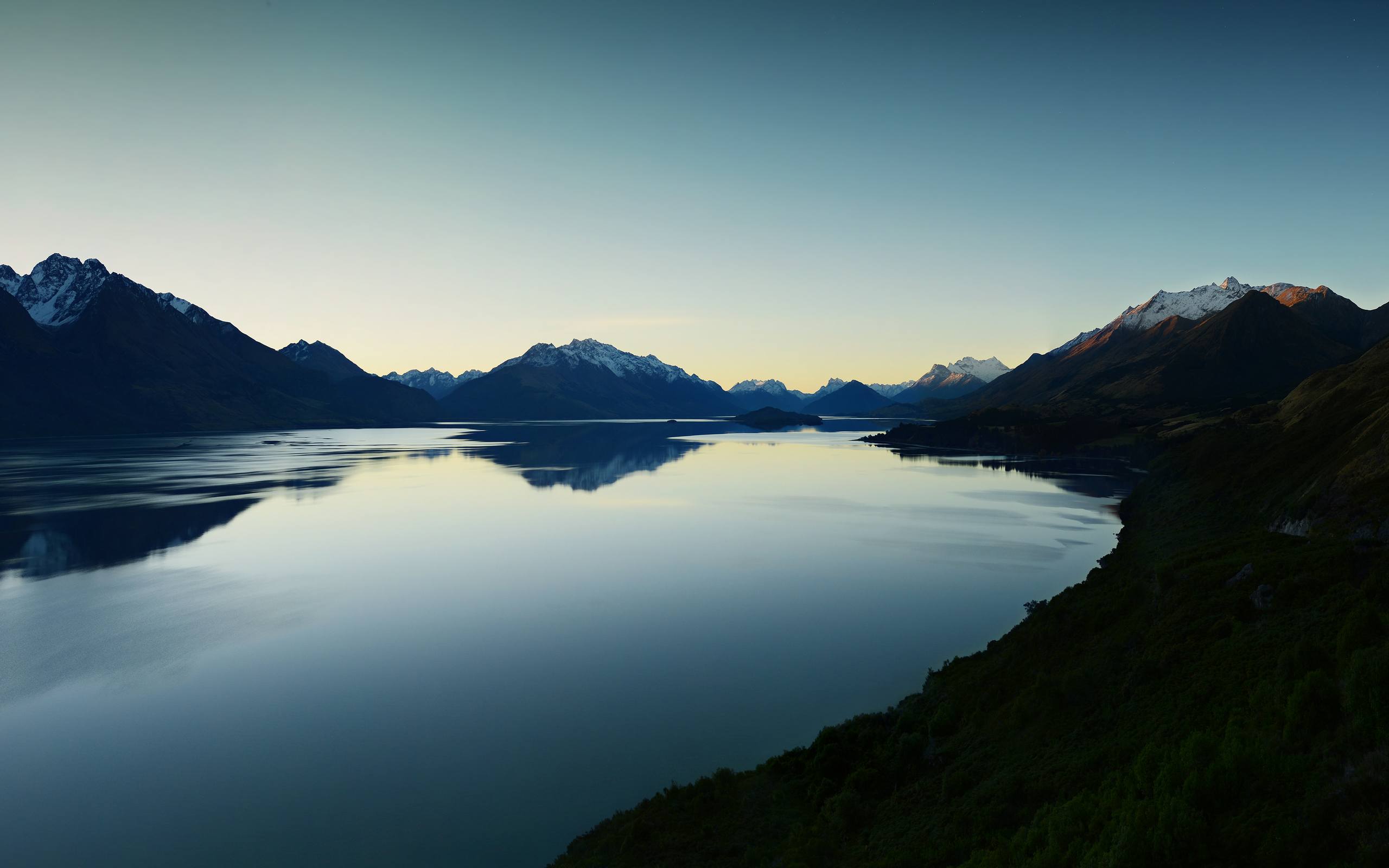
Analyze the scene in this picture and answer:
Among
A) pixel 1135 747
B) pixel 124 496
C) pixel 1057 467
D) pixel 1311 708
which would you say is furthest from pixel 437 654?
pixel 1057 467

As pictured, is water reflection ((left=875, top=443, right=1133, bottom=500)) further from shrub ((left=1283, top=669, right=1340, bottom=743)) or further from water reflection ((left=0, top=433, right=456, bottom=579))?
water reflection ((left=0, top=433, right=456, bottom=579))

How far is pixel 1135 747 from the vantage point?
16250 mm

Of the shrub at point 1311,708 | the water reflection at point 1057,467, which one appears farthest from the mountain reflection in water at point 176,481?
the shrub at point 1311,708

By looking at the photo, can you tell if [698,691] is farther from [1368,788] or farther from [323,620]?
[323,620]

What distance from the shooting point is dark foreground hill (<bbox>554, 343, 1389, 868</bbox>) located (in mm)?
11992

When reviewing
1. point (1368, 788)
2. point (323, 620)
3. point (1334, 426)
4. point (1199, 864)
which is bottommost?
point (323, 620)

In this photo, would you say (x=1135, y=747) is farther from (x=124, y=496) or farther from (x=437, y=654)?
(x=124, y=496)

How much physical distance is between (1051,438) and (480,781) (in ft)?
585

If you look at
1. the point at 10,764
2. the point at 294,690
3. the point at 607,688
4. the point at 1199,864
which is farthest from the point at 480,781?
the point at 1199,864

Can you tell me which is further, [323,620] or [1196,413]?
[1196,413]

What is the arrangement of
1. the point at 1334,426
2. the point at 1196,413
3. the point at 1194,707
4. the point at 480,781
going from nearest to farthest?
the point at 1194,707 → the point at 480,781 → the point at 1334,426 → the point at 1196,413

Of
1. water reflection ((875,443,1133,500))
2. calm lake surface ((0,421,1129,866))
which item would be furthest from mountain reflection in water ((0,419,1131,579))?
calm lake surface ((0,421,1129,866))

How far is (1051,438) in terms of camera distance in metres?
172

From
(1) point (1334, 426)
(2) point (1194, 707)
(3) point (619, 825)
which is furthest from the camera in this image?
(1) point (1334, 426)
